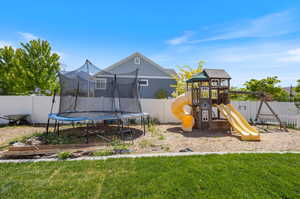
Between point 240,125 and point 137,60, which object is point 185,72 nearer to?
point 137,60

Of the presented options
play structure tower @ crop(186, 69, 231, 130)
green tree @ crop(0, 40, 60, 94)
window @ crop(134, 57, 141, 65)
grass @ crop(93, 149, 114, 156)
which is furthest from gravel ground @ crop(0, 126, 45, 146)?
window @ crop(134, 57, 141, 65)

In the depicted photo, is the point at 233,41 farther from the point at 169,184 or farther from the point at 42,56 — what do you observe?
the point at 42,56

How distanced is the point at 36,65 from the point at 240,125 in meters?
15.3

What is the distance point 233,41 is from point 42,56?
15284mm

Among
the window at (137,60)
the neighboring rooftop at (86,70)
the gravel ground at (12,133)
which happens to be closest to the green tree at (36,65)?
the window at (137,60)

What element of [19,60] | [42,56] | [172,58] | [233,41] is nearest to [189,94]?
[233,41]

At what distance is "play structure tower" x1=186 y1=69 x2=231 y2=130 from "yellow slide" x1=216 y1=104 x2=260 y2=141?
1.61ft

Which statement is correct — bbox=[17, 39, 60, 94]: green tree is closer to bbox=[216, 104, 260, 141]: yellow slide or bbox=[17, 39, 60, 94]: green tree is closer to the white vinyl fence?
the white vinyl fence

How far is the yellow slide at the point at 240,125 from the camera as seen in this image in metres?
4.79

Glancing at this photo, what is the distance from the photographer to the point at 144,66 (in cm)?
1393

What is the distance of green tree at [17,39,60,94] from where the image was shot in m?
11.9

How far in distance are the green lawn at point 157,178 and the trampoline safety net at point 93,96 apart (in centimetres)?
297

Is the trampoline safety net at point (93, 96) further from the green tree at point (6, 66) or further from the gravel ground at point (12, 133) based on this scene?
the green tree at point (6, 66)

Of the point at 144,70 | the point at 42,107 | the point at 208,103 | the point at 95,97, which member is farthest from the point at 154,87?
the point at 42,107
